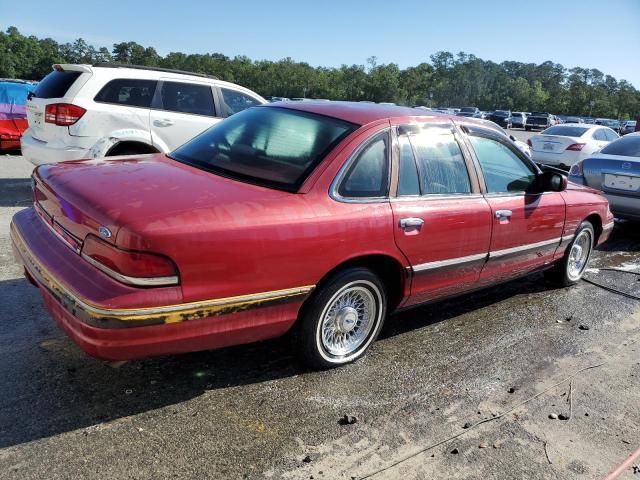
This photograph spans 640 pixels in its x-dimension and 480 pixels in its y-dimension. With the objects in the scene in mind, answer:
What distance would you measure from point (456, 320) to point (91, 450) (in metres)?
2.92

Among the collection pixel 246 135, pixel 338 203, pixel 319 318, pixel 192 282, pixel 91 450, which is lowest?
pixel 91 450

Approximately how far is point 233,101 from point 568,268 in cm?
525

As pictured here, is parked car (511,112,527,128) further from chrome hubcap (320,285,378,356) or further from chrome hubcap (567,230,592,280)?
chrome hubcap (320,285,378,356)

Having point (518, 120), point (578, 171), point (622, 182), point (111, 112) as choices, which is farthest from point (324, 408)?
point (518, 120)

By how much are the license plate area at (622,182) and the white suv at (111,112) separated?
18.6 feet

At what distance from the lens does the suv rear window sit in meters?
6.88

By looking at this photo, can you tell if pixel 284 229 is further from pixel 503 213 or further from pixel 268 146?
pixel 503 213

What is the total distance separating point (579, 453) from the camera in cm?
283

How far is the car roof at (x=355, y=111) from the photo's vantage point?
11.6 feet

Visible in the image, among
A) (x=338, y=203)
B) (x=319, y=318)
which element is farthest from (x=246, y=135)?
(x=319, y=318)

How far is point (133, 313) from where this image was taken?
2.42 m

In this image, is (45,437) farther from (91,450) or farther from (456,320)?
(456,320)

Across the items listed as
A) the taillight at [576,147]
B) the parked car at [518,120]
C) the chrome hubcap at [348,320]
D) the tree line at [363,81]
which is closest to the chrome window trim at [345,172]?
the chrome hubcap at [348,320]

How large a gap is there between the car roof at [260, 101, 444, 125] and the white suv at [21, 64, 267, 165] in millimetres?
3547
